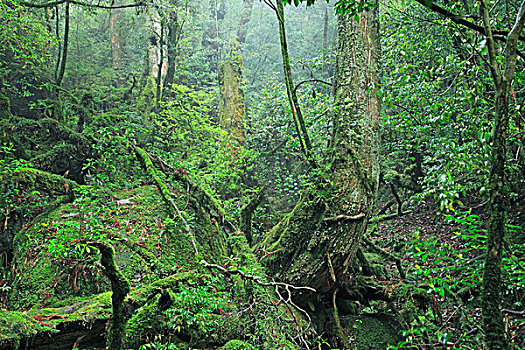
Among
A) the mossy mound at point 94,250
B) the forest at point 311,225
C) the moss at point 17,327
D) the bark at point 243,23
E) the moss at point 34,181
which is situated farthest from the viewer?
the bark at point 243,23

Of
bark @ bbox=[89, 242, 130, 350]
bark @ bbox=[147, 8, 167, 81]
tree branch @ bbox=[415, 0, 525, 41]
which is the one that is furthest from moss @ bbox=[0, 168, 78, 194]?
bark @ bbox=[147, 8, 167, 81]

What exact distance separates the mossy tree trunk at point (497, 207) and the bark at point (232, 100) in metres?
8.99

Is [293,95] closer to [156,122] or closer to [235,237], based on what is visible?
[235,237]

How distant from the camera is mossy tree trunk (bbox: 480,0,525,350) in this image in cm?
184

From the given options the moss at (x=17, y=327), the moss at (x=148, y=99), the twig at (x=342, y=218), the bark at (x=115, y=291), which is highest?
the moss at (x=148, y=99)

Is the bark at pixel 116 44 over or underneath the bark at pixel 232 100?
over

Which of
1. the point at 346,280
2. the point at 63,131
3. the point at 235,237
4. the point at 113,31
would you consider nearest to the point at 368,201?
the point at 346,280

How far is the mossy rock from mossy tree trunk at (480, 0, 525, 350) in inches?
122

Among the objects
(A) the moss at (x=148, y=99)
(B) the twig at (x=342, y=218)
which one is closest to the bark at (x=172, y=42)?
(A) the moss at (x=148, y=99)

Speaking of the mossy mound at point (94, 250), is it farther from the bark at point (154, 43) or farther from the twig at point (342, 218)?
the bark at point (154, 43)

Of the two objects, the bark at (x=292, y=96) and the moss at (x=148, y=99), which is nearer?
the bark at (x=292, y=96)

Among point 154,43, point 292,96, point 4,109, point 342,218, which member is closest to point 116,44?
point 154,43

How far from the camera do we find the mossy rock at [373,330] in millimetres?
4691

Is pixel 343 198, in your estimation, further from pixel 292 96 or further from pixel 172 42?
pixel 172 42
